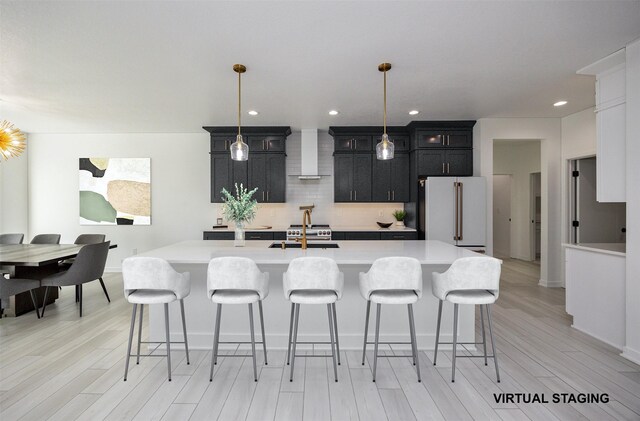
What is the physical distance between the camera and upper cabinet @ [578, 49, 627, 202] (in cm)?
310

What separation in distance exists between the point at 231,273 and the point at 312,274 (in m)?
0.62

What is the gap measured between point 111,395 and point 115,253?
477cm

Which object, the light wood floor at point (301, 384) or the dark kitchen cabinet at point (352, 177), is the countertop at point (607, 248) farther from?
the dark kitchen cabinet at point (352, 177)

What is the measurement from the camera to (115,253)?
250 inches

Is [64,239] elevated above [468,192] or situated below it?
below

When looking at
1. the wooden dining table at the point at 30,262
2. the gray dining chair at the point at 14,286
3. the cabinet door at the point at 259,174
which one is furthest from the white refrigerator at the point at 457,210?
the gray dining chair at the point at 14,286

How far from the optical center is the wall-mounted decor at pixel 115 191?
6.32 metres

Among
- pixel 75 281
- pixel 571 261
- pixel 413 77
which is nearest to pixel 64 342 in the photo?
pixel 75 281

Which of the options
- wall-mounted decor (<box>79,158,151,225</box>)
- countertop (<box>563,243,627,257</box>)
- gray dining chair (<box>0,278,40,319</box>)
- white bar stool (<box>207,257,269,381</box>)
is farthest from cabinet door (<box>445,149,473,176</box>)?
gray dining chair (<box>0,278,40,319</box>)

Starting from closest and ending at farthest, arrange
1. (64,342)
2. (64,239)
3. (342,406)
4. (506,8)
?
(342,406)
(506,8)
(64,342)
(64,239)

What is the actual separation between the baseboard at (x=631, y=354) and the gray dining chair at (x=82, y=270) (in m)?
5.81

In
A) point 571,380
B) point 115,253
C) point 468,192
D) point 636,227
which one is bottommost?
point 571,380

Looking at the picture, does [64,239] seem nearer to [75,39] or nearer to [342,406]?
[75,39]

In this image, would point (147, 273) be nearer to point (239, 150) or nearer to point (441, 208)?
point (239, 150)
